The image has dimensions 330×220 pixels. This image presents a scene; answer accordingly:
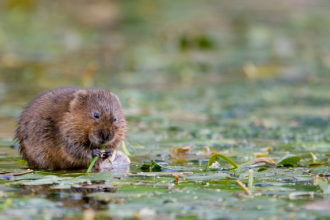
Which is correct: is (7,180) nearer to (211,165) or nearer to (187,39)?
(211,165)

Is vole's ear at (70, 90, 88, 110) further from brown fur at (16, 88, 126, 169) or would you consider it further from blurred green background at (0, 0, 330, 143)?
blurred green background at (0, 0, 330, 143)

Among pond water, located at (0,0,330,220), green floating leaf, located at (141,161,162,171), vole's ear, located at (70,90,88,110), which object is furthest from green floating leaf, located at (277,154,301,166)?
vole's ear, located at (70,90,88,110)

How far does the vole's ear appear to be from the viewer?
5.87m

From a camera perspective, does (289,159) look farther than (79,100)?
No

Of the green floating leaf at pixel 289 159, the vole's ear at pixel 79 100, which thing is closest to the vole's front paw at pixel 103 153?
the vole's ear at pixel 79 100

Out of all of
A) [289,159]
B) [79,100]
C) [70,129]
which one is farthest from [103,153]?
[289,159]

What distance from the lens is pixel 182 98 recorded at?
11.1 meters

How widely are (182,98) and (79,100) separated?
5339 millimetres

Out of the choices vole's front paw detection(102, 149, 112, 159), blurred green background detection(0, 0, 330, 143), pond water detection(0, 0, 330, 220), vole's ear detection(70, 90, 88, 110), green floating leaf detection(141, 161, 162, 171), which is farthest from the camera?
blurred green background detection(0, 0, 330, 143)

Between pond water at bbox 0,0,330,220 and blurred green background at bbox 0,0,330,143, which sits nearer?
pond water at bbox 0,0,330,220

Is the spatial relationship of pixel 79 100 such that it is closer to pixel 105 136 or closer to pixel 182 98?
pixel 105 136

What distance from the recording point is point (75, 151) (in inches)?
228

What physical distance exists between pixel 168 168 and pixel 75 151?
0.89m

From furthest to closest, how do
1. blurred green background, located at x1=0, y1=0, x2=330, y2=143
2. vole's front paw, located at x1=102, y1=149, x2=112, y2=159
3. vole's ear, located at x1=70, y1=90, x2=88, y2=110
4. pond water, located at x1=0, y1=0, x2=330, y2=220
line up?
1. blurred green background, located at x1=0, y1=0, x2=330, y2=143
2. vole's ear, located at x1=70, y1=90, x2=88, y2=110
3. vole's front paw, located at x1=102, y1=149, x2=112, y2=159
4. pond water, located at x1=0, y1=0, x2=330, y2=220
